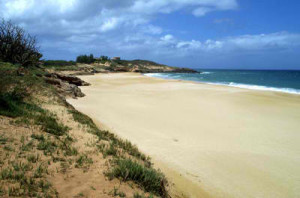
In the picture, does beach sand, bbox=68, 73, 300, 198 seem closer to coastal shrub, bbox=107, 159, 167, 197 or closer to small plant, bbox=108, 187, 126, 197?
coastal shrub, bbox=107, 159, 167, 197

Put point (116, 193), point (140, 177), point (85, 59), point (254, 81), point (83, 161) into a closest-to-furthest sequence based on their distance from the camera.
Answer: point (116, 193) → point (140, 177) → point (83, 161) → point (254, 81) → point (85, 59)

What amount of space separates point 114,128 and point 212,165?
456 centimetres

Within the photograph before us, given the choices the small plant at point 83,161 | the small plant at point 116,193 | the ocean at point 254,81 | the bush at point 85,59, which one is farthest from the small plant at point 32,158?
the bush at point 85,59

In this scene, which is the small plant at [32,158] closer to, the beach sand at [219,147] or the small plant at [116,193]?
the small plant at [116,193]

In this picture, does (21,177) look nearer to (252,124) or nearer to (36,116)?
(36,116)

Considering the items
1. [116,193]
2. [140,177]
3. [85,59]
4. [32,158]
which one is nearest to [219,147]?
[140,177]

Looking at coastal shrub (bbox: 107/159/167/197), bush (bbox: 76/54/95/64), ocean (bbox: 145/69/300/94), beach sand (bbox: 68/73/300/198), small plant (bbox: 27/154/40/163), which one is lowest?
beach sand (bbox: 68/73/300/198)

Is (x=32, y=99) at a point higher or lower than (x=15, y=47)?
lower

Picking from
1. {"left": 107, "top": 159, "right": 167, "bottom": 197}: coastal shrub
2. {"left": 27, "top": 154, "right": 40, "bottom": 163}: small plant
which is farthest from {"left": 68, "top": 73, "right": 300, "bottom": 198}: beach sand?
{"left": 27, "top": 154, "right": 40, "bottom": 163}: small plant

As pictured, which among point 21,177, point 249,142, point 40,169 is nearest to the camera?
point 21,177

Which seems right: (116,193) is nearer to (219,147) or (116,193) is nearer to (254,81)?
(219,147)

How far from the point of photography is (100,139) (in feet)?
17.4

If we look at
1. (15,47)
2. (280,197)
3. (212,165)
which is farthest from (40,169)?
(15,47)

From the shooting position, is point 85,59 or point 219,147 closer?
point 219,147
